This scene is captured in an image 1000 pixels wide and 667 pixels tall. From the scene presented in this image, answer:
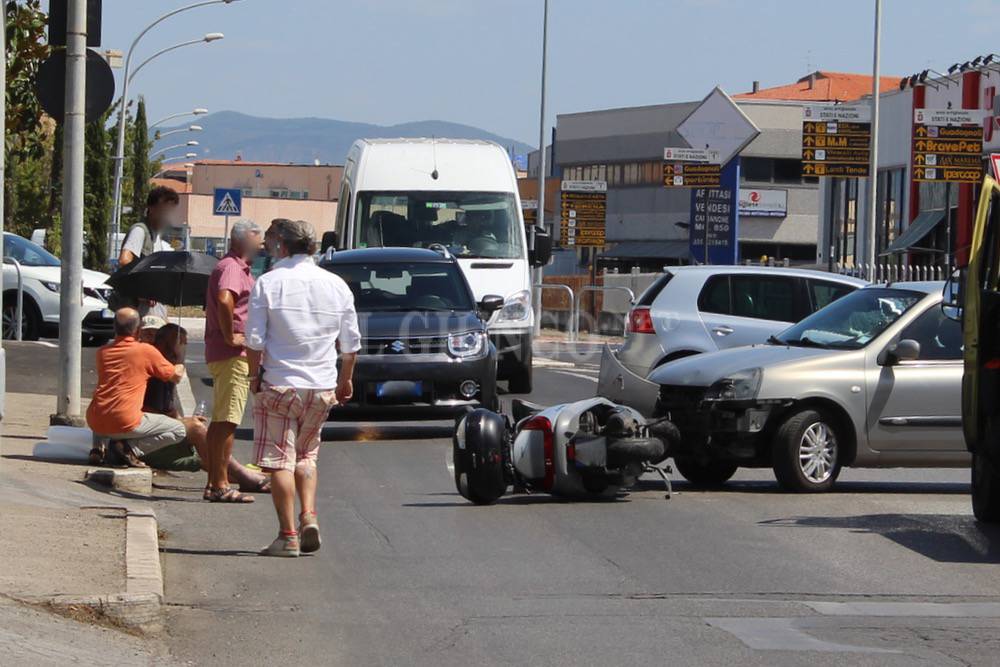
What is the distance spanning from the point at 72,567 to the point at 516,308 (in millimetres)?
12314

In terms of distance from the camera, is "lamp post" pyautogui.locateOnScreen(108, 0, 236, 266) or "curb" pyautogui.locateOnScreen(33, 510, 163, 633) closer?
"curb" pyautogui.locateOnScreen(33, 510, 163, 633)

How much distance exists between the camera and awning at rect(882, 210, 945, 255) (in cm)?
4588

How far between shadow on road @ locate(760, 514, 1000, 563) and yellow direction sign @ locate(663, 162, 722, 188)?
29.9m

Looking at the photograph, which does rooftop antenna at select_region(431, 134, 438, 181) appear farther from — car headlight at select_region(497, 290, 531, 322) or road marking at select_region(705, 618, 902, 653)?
road marking at select_region(705, 618, 902, 653)

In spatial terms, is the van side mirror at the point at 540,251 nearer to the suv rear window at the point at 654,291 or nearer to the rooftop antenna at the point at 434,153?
the rooftop antenna at the point at 434,153

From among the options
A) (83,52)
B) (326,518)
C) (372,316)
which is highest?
(83,52)

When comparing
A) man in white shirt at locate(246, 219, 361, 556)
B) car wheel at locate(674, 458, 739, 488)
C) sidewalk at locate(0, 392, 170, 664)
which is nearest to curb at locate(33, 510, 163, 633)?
sidewalk at locate(0, 392, 170, 664)

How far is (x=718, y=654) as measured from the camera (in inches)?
278

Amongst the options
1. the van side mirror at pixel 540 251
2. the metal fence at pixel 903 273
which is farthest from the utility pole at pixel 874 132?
the van side mirror at pixel 540 251

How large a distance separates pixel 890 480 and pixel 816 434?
6.29ft

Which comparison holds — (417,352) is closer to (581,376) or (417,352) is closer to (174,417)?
(174,417)

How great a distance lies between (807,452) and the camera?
12266 mm

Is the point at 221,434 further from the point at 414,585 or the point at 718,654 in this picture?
the point at 718,654

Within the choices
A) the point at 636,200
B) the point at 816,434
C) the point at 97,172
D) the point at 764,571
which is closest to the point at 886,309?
the point at 816,434
